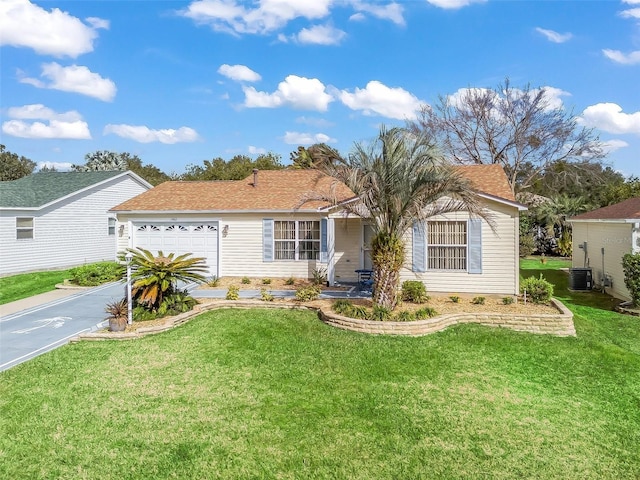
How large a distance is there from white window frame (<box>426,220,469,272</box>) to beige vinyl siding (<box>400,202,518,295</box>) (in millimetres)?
153

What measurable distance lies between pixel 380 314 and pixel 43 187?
2026cm

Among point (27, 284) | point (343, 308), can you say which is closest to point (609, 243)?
point (343, 308)

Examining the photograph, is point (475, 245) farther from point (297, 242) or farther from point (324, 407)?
point (324, 407)

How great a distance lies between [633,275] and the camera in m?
12.1

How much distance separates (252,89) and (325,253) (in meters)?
21.7

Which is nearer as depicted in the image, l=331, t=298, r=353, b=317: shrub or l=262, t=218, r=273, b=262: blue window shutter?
l=331, t=298, r=353, b=317: shrub

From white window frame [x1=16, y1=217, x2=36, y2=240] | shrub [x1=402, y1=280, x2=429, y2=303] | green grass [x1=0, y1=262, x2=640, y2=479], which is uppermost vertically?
white window frame [x1=16, y1=217, x2=36, y2=240]

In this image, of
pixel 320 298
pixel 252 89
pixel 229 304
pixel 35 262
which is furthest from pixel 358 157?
pixel 252 89

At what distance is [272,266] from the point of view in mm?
16078

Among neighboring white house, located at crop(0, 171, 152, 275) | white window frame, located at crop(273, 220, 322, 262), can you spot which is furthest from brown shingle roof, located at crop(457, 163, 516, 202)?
neighboring white house, located at crop(0, 171, 152, 275)

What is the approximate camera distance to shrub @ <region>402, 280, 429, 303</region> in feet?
39.3

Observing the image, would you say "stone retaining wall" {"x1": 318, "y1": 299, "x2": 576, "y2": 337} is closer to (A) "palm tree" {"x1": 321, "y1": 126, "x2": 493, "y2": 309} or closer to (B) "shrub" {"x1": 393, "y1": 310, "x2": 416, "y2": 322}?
(B) "shrub" {"x1": 393, "y1": 310, "x2": 416, "y2": 322}

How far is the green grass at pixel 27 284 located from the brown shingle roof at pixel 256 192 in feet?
13.1

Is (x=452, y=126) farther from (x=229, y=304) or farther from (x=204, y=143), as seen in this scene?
(x=229, y=304)
